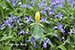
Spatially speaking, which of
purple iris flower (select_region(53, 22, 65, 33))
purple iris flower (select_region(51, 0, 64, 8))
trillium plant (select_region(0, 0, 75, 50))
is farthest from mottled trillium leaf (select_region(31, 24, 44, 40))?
purple iris flower (select_region(51, 0, 64, 8))

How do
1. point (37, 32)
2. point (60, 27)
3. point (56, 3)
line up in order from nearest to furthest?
point (37, 32), point (60, 27), point (56, 3)

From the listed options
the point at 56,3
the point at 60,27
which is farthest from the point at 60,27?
the point at 56,3

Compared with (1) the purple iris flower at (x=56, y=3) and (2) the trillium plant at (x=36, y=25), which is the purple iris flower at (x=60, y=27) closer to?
(2) the trillium plant at (x=36, y=25)

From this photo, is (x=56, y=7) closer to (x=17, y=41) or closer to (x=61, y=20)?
(x=61, y=20)

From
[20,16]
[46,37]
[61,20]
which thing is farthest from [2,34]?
[61,20]

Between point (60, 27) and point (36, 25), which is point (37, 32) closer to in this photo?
point (36, 25)

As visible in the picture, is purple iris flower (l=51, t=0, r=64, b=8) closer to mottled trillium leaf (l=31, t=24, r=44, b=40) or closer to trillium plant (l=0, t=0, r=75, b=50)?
trillium plant (l=0, t=0, r=75, b=50)

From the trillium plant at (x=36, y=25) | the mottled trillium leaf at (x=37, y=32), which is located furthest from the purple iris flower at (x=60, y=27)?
the mottled trillium leaf at (x=37, y=32)

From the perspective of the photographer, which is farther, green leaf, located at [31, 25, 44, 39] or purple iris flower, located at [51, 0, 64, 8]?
purple iris flower, located at [51, 0, 64, 8]
